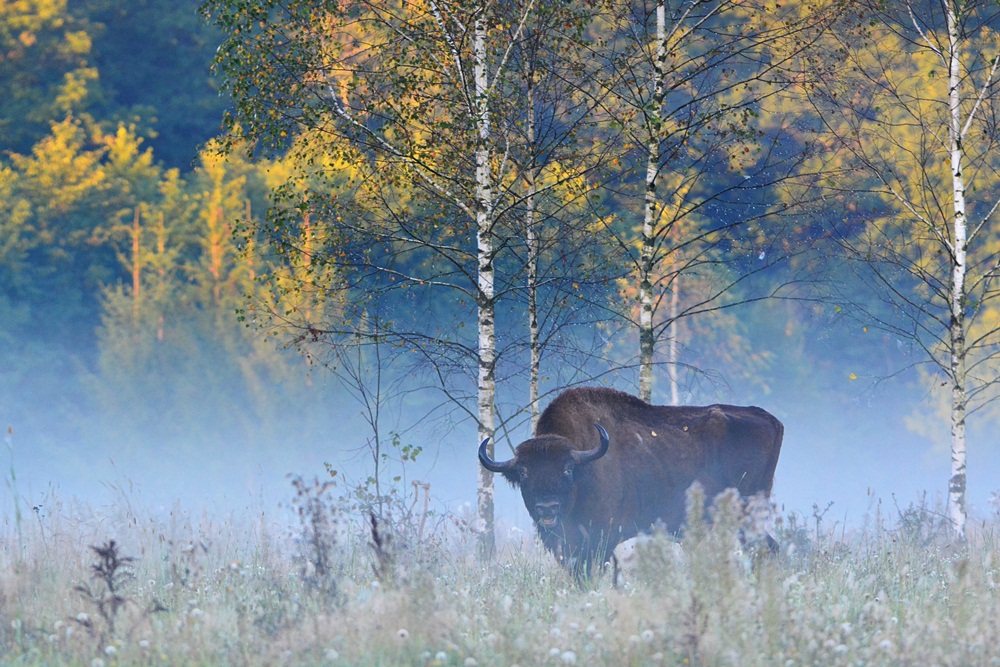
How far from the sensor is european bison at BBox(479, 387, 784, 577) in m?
11.9

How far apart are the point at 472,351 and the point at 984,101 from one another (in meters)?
7.46

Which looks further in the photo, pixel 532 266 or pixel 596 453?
pixel 532 266

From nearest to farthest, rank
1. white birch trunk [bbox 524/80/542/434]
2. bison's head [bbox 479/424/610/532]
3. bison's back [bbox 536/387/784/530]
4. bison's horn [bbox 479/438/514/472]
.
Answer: bison's head [bbox 479/424/610/532]
bison's horn [bbox 479/438/514/472]
bison's back [bbox 536/387/784/530]
white birch trunk [bbox 524/80/542/434]

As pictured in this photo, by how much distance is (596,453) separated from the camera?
1209 centimetres

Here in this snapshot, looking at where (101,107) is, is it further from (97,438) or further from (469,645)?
(469,645)

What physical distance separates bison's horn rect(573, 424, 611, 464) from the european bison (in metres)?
0.01

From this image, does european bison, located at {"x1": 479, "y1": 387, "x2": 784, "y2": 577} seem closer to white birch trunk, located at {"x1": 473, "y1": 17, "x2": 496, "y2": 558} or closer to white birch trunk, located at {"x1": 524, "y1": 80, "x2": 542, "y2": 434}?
white birch trunk, located at {"x1": 473, "y1": 17, "x2": 496, "y2": 558}

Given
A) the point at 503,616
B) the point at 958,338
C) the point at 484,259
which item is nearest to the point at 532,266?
the point at 484,259

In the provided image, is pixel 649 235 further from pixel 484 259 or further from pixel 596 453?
pixel 596 453

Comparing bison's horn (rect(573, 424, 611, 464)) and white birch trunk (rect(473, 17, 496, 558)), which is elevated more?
white birch trunk (rect(473, 17, 496, 558))

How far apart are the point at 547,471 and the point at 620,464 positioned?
5.26ft

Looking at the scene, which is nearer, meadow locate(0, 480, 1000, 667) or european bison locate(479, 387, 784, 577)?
meadow locate(0, 480, 1000, 667)

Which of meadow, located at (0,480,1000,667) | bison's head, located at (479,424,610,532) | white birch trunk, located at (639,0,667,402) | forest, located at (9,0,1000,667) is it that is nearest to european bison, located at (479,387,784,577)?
bison's head, located at (479,424,610,532)

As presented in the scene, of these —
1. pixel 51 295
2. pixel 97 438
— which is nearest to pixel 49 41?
pixel 51 295
